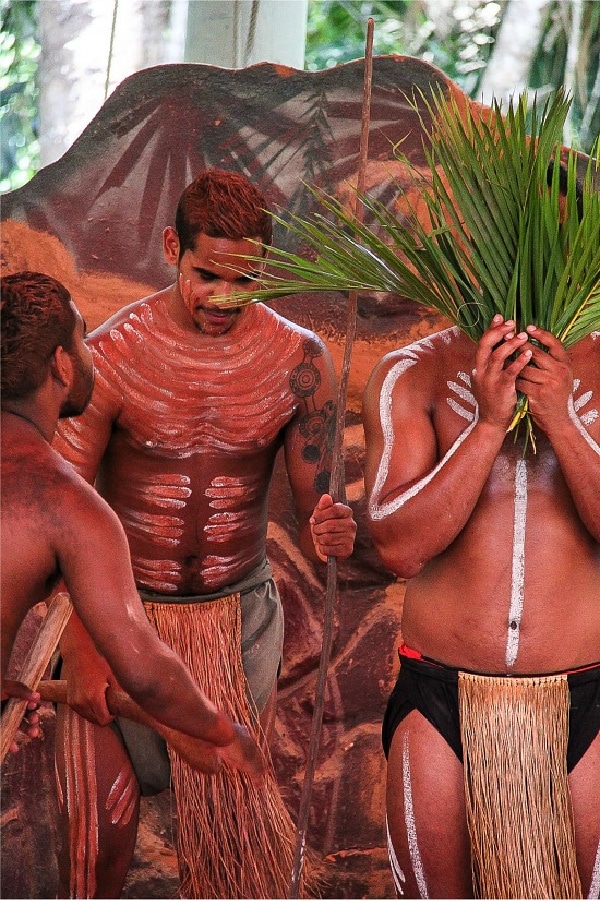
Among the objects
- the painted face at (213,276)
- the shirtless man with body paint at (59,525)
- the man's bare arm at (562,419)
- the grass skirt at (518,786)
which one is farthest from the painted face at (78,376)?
the grass skirt at (518,786)

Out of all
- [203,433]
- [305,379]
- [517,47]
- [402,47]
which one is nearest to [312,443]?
[305,379]

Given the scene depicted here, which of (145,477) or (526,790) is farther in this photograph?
(145,477)

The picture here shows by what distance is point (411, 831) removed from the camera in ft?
8.53

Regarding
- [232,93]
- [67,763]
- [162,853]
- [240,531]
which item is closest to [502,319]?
[240,531]

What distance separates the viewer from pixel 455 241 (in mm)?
2670

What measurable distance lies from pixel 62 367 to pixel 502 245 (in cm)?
A: 90

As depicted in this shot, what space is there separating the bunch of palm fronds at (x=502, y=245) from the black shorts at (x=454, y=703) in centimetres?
54

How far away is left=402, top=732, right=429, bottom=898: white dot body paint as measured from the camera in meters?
2.60

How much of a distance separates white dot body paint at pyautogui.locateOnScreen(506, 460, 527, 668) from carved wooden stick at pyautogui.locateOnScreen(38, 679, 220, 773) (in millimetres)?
625

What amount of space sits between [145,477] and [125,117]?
135 cm

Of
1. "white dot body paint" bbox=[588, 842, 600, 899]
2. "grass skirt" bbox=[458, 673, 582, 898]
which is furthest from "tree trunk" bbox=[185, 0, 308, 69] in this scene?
"white dot body paint" bbox=[588, 842, 600, 899]

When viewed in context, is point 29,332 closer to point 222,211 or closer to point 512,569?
point 222,211

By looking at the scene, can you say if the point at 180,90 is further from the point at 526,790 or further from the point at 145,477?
the point at 526,790

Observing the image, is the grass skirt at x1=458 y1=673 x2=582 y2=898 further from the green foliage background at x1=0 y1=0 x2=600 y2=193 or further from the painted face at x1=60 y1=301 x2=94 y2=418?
the green foliage background at x1=0 y1=0 x2=600 y2=193
